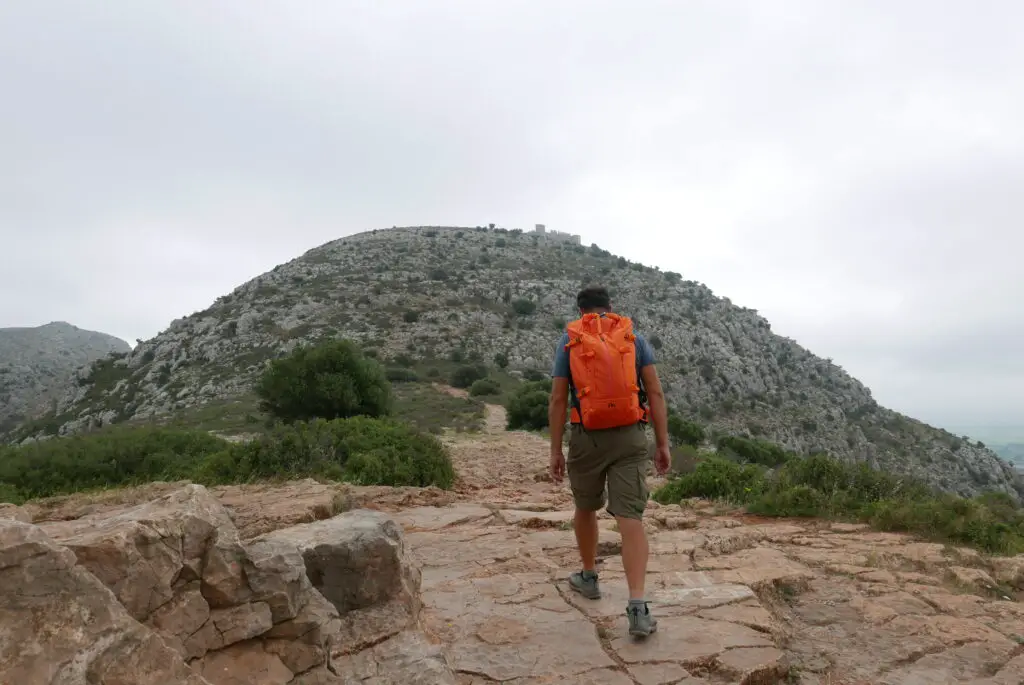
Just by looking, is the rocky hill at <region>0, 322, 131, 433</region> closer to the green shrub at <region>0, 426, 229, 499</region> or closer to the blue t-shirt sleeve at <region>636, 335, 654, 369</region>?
the green shrub at <region>0, 426, 229, 499</region>

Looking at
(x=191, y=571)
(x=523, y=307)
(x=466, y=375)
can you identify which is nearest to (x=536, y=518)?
(x=191, y=571)

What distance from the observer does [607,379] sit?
10.9 feet

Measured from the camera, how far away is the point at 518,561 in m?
4.52

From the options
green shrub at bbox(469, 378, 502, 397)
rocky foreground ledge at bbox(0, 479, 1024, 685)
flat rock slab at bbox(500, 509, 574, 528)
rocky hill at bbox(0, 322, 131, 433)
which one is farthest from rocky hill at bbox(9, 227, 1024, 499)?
rocky foreground ledge at bbox(0, 479, 1024, 685)

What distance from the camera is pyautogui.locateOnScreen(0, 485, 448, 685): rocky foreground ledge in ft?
5.90

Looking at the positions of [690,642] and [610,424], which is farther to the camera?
[610,424]

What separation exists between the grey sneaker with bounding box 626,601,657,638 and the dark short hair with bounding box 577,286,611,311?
159 cm

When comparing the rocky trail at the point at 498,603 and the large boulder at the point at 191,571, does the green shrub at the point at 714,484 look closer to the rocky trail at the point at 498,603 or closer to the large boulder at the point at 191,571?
the rocky trail at the point at 498,603

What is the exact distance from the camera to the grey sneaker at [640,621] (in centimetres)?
311

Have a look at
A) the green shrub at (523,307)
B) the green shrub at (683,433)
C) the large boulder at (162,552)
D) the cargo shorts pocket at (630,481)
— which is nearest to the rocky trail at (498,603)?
the large boulder at (162,552)

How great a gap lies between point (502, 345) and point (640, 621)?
35.6 meters

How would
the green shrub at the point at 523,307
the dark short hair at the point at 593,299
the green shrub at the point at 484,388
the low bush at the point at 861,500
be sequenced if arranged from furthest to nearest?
the green shrub at the point at 523,307, the green shrub at the point at 484,388, the low bush at the point at 861,500, the dark short hair at the point at 593,299

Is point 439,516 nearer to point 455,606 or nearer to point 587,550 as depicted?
point 455,606

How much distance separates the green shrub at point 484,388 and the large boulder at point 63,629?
83.6 ft
